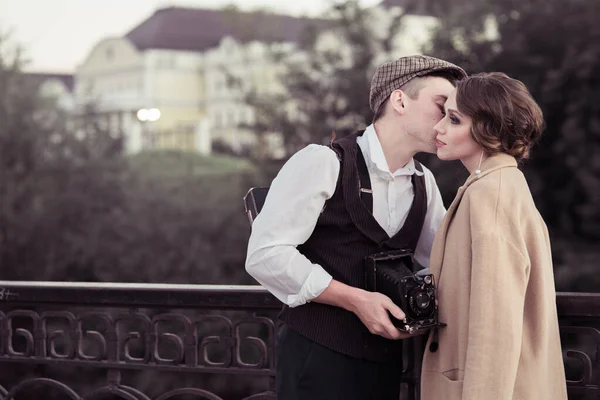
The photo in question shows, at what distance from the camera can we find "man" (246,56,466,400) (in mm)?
2559

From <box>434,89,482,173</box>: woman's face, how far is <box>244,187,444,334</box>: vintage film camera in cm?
32

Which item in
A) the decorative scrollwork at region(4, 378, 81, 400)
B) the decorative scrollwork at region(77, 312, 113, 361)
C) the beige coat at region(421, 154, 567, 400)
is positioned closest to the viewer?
the beige coat at region(421, 154, 567, 400)

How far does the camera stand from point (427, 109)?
270 cm

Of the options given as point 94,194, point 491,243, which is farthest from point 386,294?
point 94,194

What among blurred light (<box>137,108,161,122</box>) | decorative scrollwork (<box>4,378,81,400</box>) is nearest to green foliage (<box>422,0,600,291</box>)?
decorative scrollwork (<box>4,378,81,400</box>)

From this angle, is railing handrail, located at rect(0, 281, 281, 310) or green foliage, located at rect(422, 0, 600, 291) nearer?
railing handrail, located at rect(0, 281, 281, 310)

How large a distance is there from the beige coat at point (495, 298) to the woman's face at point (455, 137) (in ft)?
0.23

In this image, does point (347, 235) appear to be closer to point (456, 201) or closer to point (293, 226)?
point (293, 226)

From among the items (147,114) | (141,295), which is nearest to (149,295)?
(141,295)

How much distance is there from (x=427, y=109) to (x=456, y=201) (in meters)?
0.34

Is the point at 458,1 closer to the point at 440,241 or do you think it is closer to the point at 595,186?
the point at 595,186

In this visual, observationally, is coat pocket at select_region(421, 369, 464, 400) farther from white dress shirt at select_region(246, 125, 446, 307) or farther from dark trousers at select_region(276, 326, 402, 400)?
white dress shirt at select_region(246, 125, 446, 307)

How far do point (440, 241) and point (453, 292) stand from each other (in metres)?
0.14

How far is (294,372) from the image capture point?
270 centimetres
